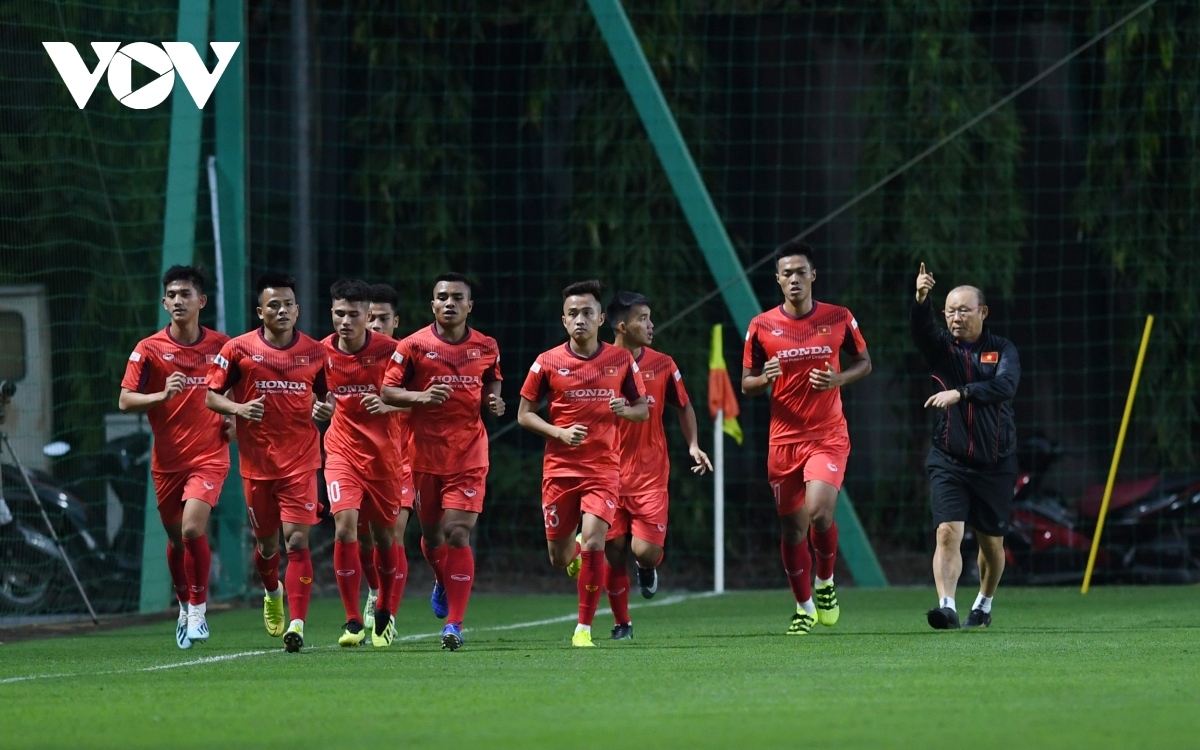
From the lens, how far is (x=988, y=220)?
1744 centimetres

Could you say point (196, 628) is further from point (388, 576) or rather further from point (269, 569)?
point (388, 576)

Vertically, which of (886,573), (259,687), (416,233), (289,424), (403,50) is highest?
(403,50)

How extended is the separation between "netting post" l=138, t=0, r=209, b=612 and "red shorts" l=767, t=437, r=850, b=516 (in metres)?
5.88

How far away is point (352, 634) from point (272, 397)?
1.40 m

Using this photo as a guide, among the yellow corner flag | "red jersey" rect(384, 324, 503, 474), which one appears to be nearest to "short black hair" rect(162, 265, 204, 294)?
"red jersey" rect(384, 324, 503, 474)

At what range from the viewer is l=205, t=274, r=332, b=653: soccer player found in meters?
10.2

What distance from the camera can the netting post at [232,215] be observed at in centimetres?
1593

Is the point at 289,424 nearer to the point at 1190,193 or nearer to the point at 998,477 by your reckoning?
the point at 998,477

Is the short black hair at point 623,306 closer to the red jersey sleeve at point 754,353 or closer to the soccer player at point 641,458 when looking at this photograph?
the soccer player at point 641,458

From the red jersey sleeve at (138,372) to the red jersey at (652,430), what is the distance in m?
2.84

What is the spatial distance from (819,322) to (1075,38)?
26.6 ft

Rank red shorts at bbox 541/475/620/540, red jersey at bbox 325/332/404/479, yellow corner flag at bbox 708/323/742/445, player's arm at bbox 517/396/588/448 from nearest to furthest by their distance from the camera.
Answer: player's arm at bbox 517/396/588/448, red shorts at bbox 541/475/620/540, red jersey at bbox 325/332/404/479, yellow corner flag at bbox 708/323/742/445

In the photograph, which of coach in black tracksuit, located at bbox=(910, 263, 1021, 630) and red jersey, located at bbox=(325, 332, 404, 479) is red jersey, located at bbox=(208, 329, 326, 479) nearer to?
red jersey, located at bbox=(325, 332, 404, 479)

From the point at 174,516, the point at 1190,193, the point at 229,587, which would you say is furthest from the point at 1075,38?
the point at 174,516
